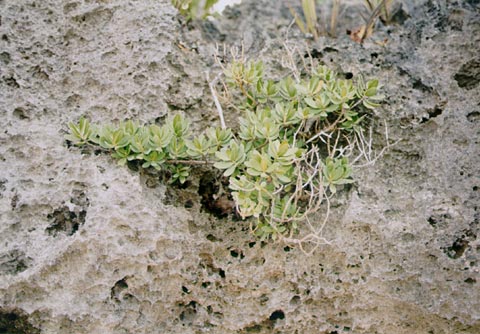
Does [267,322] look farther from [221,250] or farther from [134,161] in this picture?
[134,161]

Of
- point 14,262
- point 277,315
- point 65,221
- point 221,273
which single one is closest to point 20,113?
point 65,221

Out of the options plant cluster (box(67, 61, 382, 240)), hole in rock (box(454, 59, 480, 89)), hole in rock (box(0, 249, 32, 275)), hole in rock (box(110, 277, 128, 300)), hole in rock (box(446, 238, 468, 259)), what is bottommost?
hole in rock (box(110, 277, 128, 300))

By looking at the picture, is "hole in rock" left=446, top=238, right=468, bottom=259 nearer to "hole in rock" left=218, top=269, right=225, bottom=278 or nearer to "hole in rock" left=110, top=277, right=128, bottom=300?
"hole in rock" left=218, top=269, right=225, bottom=278

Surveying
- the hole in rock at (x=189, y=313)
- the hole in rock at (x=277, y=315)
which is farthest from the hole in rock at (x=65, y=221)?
the hole in rock at (x=277, y=315)

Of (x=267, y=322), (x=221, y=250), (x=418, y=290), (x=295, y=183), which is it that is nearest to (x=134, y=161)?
(x=221, y=250)

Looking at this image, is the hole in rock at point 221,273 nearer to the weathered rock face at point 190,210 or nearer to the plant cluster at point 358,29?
the weathered rock face at point 190,210

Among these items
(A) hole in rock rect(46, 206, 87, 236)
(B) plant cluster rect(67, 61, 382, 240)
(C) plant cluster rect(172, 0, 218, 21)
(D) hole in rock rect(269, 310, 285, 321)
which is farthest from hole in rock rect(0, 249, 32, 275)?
(C) plant cluster rect(172, 0, 218, 21)
